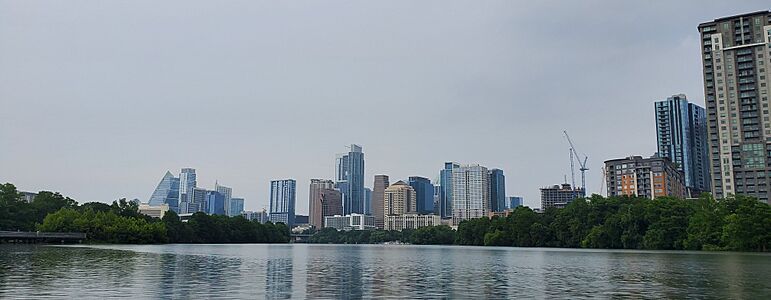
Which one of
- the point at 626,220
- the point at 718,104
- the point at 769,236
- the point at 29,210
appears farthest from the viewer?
the point at 718,104

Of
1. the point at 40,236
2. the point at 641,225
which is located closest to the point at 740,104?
the point at 641,225

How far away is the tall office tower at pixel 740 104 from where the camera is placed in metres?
168

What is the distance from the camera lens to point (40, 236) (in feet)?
400

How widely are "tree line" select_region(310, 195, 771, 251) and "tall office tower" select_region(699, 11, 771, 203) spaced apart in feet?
148

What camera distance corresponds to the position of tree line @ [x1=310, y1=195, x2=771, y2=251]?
97.2 meters

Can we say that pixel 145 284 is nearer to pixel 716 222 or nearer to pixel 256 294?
pixel 256 294

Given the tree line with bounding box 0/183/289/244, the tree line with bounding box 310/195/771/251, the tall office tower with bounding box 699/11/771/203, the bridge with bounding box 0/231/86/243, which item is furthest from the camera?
the tall office tower with bounding box 699/11/771/203

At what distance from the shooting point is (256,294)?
26.4m

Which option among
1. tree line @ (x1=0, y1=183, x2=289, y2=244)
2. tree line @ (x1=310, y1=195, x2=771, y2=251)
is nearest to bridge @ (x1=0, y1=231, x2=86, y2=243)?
tree line @ (x1=0, y1=183, x2=289, y2=244)

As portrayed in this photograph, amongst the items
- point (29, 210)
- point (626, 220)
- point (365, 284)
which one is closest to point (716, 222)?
point (626, 220)

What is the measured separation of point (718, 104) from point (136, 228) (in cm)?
14805

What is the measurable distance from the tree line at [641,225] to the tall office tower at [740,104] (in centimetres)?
4507

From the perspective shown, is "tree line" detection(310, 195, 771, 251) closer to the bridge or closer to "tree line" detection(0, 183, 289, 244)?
"tree line" detection(0, 183, 289, 244)

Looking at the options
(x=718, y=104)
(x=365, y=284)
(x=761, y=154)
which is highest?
(x=718, y=104)
